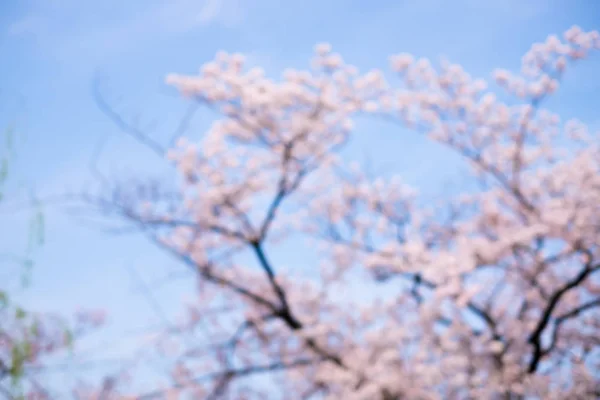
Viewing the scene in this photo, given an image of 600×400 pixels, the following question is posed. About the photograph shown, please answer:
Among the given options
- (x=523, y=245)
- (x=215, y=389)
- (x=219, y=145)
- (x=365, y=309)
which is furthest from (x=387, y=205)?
(x=215, y=389)

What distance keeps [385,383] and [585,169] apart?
4.38m

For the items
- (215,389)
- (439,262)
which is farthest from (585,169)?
(215,389)

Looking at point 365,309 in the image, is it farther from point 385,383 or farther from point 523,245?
point 523,245

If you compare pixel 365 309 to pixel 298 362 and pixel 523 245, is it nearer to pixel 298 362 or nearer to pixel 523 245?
pixel 298 362

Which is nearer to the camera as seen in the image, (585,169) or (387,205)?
(585,169)

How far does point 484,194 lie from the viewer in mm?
Result: 8633

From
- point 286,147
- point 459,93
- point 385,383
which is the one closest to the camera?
point 385,383

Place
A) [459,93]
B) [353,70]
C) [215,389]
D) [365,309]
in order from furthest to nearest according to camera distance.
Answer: [459,93] → [353,70] → [365,309] → [215,389]

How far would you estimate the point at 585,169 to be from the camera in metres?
6.39

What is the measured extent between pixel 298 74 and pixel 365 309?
4257 millimetres

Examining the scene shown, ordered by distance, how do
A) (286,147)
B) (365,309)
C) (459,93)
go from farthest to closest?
(459,93) → (365,309) → (286,147)

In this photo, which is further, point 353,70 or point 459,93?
point 459,93

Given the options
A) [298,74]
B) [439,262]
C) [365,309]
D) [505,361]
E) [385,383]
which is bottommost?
[385,383]

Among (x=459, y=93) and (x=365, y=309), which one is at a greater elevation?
(x=459, y=93)
